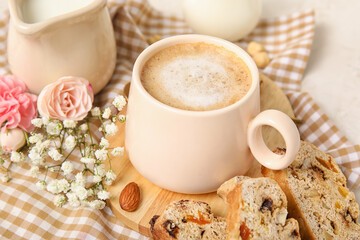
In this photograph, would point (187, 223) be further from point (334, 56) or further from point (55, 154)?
point (334, 56)

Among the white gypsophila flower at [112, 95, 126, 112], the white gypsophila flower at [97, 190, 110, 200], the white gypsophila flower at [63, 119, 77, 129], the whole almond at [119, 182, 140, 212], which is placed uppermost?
the white gypsophila flower at [112, 95, 126, 112]

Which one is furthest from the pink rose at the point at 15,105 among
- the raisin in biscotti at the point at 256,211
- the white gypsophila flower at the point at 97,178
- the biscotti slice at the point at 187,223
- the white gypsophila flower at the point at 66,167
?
the raisin in biscotti at the point at 256,211

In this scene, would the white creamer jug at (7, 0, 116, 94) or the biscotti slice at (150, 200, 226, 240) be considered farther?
the white creamer jug at (7, 0, 116, 94)

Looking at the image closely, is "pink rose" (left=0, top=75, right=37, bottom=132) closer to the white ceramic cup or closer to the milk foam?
the white ceramic cup

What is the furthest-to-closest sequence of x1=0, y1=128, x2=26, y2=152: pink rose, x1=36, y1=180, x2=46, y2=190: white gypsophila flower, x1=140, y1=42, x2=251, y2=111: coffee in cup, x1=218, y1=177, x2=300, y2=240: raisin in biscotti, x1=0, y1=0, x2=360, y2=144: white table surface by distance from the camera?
x1=0, y1=0, x2=360, y2=144: white table surface < x1=0, y1=128, x2=26, y2=152: pink rose < x1=36, y1=180, x2=46, y2=190: white gypsophila flower < x1=140, y1=42, x2=251, y2=111: coffee in cup < x1=218, y1=177, x2=300, y2=240: raisin in biscotti

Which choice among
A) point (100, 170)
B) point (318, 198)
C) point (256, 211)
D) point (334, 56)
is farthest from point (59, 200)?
point (334, 56)

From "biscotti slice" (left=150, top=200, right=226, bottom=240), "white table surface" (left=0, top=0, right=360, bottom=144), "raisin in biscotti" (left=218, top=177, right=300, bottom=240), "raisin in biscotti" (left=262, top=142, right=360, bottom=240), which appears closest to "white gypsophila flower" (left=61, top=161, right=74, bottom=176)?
"biscotti slice" (left=150, top=200, right=226, bottom=240)
